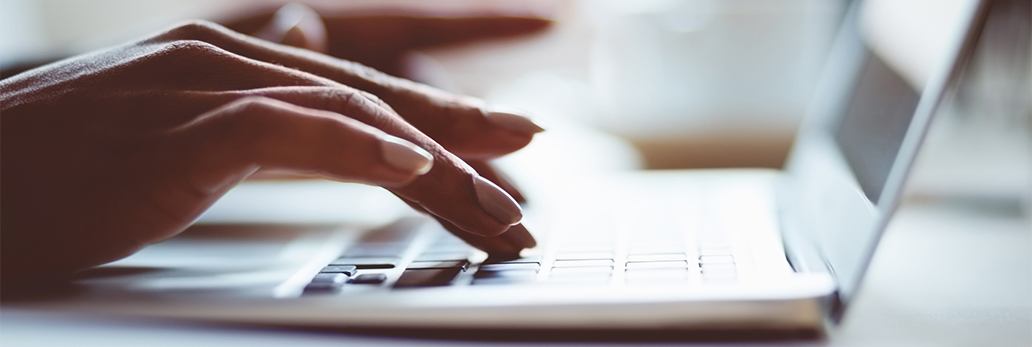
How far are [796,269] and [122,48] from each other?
457 millimetres

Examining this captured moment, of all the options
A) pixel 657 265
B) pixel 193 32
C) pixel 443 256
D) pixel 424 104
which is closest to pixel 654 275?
pixel 657 265

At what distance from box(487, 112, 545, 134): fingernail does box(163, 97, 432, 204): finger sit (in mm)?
140

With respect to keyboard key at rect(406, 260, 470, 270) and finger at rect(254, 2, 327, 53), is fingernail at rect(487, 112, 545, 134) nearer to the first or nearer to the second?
keyboard key at rect(406, 260, 470, 270)

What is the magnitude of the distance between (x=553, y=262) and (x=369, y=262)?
0.10m

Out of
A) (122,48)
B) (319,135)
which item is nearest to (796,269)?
(319,135)

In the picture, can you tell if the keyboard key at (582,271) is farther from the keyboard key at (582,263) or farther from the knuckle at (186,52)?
the knuckle at (186,52)

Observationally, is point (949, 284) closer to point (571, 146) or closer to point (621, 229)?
point (621, 229)

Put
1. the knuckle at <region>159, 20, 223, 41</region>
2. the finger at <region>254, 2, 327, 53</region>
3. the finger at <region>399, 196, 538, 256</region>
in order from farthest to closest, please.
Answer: the finger at <region>254, 2, 327, 53</region>, the knuckle at <region>159, 20, 223, 41</region>, the finger at <region>399, 196, 538, 256</region>

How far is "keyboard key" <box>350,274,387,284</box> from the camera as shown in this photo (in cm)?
33

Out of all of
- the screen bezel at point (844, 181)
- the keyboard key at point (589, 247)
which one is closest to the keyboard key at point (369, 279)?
the keyboard key at point (589, 247)

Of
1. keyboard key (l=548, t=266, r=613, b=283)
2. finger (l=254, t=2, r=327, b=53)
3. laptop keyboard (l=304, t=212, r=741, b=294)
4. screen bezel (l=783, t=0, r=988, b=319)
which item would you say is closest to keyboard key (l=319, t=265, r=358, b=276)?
laptop keyboard (l=304, t=212, r=741, b=294)

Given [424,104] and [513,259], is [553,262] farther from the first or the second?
[424,104]

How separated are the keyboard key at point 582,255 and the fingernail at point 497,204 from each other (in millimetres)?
33

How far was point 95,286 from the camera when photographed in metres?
0.34
